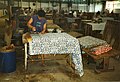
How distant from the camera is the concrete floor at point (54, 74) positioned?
3.45m

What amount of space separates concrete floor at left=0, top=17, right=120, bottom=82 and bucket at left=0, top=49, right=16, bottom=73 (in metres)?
0.12

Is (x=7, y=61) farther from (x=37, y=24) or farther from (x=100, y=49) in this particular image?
(x=100, y=49)

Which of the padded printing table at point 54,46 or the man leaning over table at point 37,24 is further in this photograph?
the man leaning over table at point 37,24

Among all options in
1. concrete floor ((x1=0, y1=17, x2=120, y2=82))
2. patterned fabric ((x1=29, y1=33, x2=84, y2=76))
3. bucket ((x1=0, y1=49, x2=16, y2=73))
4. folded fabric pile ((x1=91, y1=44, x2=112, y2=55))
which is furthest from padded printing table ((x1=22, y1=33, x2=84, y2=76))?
folded fabric pile ((x1=91, y1=44, x2=112, y2=55))

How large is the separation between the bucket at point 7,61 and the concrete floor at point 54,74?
0.12m

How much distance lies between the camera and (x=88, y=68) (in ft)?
13.9

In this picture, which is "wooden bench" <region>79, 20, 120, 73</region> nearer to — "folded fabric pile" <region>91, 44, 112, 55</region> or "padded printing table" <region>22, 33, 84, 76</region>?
"folded fabric pile" <region>91, 44, 112, 55</region>

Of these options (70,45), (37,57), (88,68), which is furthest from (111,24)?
(37,57)

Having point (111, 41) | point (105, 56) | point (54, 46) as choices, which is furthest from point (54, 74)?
point (111, 41)

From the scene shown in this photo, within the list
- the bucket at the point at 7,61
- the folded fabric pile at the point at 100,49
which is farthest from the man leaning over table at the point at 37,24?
the folded fabric pile at the point at 100,49

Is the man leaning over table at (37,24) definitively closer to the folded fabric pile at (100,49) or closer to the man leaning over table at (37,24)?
the man leaning over table at (37,24)

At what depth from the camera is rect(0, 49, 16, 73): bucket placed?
361cm

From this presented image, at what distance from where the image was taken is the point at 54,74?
3.74m

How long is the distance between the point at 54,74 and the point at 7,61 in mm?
1150
